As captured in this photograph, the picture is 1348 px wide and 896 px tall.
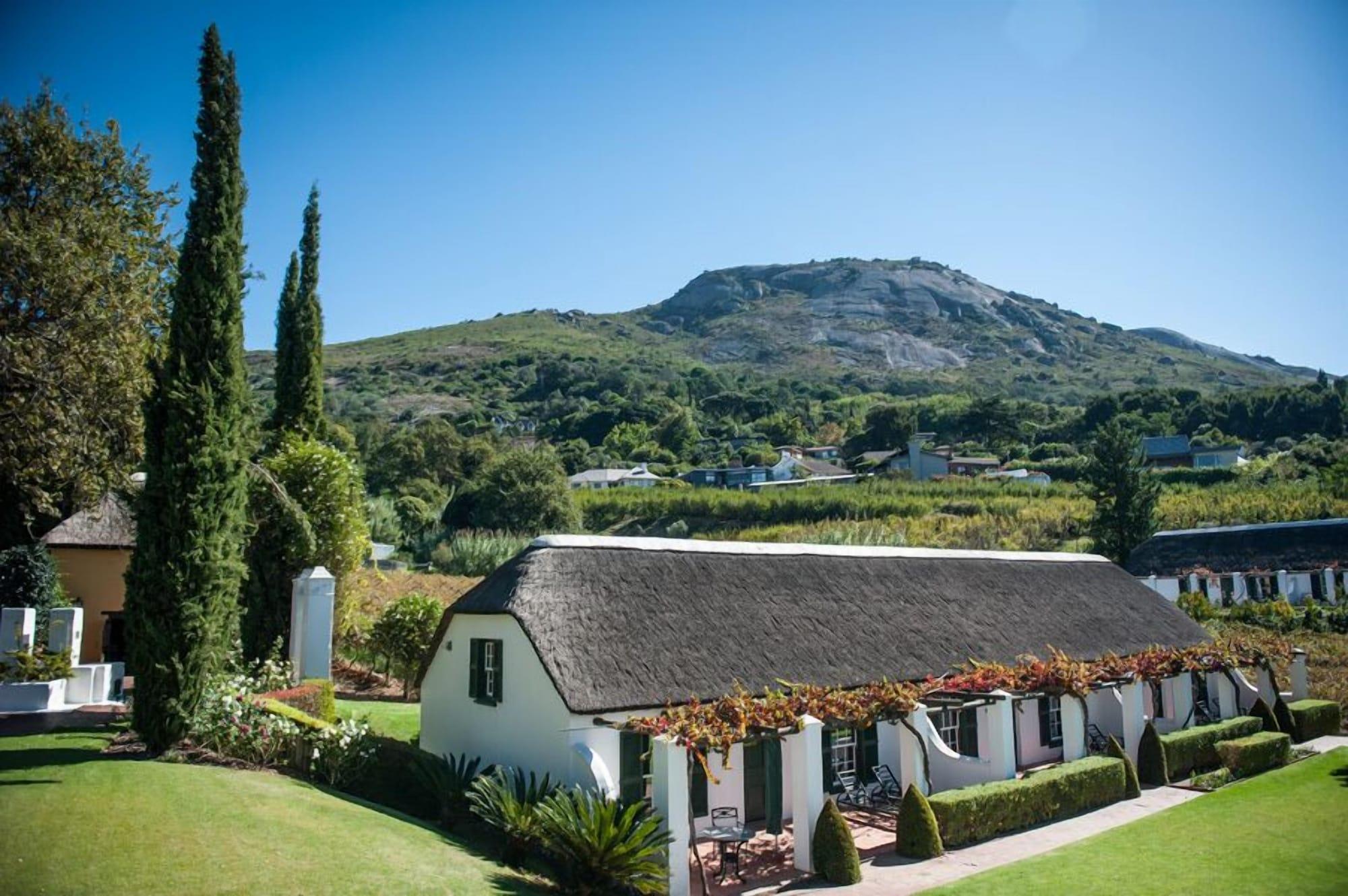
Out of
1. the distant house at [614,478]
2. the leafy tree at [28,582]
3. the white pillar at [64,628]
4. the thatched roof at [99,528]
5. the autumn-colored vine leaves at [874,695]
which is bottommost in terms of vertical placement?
the autumn-colored vine leaves at [874,695]

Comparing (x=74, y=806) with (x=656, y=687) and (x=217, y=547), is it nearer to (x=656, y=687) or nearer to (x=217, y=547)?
(x=217, y=547)

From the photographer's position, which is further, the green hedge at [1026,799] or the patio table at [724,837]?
the green hedge at [1026,799]

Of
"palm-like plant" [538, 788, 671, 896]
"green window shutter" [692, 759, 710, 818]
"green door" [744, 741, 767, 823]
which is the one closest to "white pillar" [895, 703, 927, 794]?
"green door" [744, 741, 767, 823]

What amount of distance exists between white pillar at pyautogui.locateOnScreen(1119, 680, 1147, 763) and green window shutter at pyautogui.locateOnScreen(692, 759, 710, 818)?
10.1 metres

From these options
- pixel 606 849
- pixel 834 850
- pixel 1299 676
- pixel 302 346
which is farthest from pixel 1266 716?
pixel 302 346

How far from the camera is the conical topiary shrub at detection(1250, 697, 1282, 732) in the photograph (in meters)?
21.9

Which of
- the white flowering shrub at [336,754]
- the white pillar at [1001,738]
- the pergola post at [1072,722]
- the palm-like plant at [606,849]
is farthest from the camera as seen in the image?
the pergola post at [1072,722]

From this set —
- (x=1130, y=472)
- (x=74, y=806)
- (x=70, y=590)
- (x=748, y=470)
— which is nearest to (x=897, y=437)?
(x=748, y=470)

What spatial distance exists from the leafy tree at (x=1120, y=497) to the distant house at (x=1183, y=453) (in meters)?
44.2

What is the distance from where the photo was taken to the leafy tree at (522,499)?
193 feet

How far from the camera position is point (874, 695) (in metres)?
13.7

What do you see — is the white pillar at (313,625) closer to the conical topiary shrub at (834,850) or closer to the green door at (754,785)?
the green door at (754,785)

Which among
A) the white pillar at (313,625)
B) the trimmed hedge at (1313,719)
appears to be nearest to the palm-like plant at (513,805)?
the white pillar at (313,625)

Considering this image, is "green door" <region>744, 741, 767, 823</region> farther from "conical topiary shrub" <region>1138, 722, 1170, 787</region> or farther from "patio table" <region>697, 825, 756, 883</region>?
"conical topiary shrub" <region>1138, 722, 1170, 787</region>
